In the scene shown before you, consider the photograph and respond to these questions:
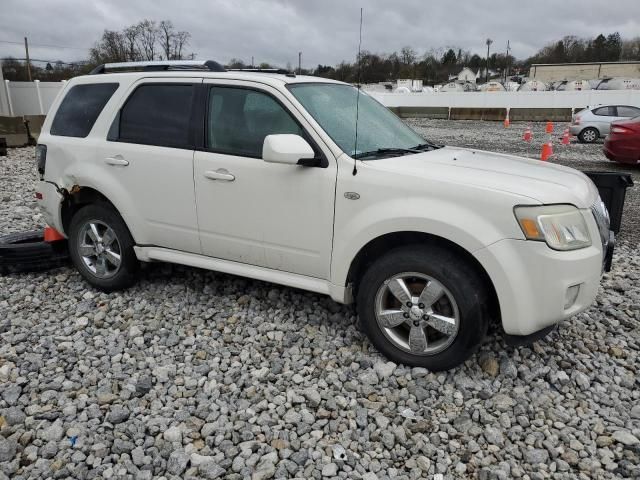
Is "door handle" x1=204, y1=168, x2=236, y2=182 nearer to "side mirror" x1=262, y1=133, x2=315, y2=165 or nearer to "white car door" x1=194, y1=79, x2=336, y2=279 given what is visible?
"white car door" x1=194, y1=79, x2=336, y2=279

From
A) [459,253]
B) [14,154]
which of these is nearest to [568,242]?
[459,253]

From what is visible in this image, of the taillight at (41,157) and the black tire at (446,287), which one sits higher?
the taillight at (41,157)

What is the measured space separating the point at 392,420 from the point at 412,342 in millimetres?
556

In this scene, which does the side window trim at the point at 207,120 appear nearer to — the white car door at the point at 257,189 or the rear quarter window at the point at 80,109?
the white car door at the point at 257,189

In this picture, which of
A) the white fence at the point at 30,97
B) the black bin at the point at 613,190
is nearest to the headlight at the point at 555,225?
the black bin at the point at 613,190

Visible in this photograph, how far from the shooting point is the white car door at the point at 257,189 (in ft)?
11.4

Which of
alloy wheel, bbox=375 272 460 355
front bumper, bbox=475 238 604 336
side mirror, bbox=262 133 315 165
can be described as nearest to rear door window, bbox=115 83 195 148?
side mirror, bbox=262 133 315 165

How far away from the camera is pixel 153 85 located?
13.8 feet

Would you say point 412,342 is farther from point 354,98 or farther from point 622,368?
point 354,98

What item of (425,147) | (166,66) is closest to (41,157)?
(166,66)

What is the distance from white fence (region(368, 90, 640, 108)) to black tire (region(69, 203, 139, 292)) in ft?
85.7

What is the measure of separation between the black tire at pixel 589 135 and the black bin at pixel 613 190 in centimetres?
1485

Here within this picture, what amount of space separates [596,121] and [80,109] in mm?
17487

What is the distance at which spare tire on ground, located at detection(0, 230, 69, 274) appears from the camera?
4.94m
